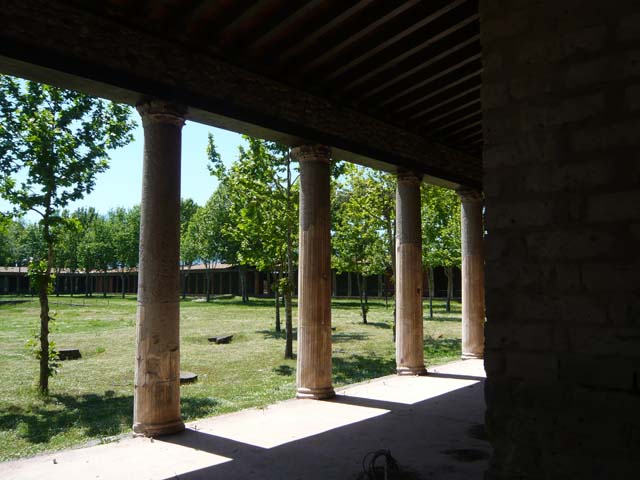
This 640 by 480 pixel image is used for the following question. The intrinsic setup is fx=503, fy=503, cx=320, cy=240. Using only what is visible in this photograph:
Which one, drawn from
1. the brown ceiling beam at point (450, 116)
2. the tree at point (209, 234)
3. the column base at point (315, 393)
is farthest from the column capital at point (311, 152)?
the tree at point (209, 234)

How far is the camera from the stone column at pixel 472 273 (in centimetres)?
1390

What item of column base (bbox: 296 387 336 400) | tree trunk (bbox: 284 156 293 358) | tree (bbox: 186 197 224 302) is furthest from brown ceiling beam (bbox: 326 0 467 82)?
tree (bbox: 186 197 224 302)

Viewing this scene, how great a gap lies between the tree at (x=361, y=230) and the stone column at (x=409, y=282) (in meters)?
8.80

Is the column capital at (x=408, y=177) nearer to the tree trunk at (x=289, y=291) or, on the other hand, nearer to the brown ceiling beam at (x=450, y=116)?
the brown ceiling beam at (x=450, y=116)

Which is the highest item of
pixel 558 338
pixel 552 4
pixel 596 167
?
pixel 552 4

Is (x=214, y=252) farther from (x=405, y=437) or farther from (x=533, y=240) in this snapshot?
(x=533, y=240)

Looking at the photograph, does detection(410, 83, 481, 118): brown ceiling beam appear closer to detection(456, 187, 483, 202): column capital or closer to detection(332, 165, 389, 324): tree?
detection(456, 187, 483, 202): column capital

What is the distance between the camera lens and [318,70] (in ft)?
27.6

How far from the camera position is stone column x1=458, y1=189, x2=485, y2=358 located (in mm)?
13898

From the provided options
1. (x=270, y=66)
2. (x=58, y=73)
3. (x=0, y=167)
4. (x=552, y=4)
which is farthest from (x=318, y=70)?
(x=0, y=167)

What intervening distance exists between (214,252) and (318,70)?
41.1m

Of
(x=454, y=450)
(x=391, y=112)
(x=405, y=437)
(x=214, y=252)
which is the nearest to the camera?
(x=454, y=450)

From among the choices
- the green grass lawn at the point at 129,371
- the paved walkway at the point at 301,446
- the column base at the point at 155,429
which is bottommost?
the green grass lawn at the point at 129,371

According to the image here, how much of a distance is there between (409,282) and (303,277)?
329 cm
